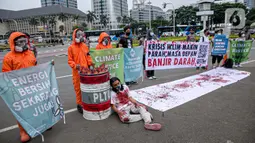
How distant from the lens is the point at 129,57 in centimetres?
618

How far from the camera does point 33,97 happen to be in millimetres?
3166

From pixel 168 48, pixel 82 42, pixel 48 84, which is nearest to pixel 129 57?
pixel 168 48

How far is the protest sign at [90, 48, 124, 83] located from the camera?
5.13 metres

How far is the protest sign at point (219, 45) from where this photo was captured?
8250 millimetres

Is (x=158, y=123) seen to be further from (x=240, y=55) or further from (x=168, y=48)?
(x=240, y=55)

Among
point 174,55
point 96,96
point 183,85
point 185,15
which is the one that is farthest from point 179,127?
point 185,15

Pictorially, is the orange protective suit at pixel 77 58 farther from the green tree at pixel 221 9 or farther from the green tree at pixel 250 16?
the green tree at pixel 250 16

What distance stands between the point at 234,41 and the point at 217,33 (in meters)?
0.87

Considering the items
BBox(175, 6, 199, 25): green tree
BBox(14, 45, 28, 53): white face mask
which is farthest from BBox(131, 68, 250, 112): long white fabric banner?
BBox(175, 6, 199, 25): green tree

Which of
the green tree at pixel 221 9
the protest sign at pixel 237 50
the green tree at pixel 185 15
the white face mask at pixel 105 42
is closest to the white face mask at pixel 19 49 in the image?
the white face mask at pixel 105 42

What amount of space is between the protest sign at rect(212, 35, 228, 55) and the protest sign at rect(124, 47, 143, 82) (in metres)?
3.74

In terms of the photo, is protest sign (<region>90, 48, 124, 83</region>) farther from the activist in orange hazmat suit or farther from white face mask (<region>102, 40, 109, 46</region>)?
the activist in orange hazmat suit

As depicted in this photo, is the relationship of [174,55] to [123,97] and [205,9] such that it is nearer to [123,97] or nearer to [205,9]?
[123,97]

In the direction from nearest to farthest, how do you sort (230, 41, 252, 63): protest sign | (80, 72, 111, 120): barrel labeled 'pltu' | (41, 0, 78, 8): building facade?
(80, 72, 111, 120): barrel labeled 'pltu', (230, 41, 252, 63): protest sign, (41, 0, 78, 8): building facade
